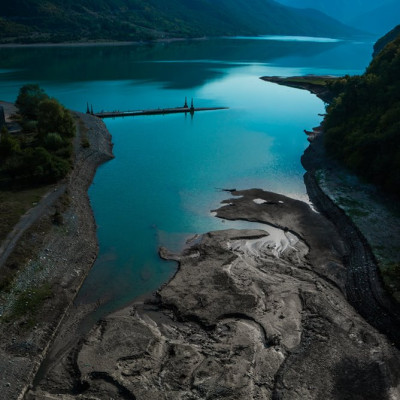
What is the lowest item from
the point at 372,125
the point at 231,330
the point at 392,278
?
the point at 231,330

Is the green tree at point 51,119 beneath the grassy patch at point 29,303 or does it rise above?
above

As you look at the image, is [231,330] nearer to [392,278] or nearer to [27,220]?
[392,278]

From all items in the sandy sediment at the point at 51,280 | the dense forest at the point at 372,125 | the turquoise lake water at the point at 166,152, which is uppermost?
the dense forest at the point at 372,125

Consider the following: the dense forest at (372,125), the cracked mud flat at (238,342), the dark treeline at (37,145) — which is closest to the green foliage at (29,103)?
the dark treeline at (37,145)

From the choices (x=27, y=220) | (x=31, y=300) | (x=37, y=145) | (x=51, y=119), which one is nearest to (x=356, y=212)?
(x=31, y=300)

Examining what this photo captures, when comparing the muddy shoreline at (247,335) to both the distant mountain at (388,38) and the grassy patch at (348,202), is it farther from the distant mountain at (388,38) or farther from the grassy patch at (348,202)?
the distant mountain at (388,38)

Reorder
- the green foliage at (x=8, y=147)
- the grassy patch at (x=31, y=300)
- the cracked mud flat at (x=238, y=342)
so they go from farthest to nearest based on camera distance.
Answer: the green foliage at (x=8, y=147) < the grassy patch at (x=31, y=300) < the cracked mud flat at (x=238, y=342)

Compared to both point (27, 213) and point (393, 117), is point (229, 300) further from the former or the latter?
point (393, 117)
